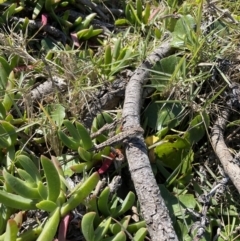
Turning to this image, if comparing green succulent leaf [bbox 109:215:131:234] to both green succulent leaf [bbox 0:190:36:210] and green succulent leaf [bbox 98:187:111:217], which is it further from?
green succulent leaf [bbox 0:190:36:210]

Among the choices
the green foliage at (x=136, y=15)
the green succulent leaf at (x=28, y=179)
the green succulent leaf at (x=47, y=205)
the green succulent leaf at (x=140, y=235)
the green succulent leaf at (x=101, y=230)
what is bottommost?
the green succulent leaf at (x=140, y=235)

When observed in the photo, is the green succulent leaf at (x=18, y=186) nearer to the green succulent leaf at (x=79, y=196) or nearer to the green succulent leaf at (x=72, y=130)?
the green succulent leaf at (x=79, y=196)

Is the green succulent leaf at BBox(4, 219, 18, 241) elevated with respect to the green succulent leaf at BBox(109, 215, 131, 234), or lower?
elevated

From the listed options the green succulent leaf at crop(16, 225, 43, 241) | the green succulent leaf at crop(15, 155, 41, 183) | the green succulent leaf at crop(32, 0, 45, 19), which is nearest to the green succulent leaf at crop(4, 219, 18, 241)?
the green succulent leaf at crop(16, 225, 43, 241)

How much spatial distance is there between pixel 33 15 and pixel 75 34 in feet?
0.65

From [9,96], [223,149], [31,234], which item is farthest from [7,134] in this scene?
[223,149]

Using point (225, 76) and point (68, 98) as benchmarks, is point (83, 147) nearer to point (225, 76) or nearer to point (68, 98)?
point (68, 98)

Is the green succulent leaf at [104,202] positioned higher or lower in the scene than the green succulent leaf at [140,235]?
higher

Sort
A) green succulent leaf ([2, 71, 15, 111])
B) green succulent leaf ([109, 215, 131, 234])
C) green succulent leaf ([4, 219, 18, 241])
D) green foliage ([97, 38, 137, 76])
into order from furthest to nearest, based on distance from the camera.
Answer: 1. green foliage ([97, 38, 137, 76])
2. green succulent leaf ([2, 71, 15, 111])
3. green succulent leaf ([109, 215, 131, 234])
4. green succulent leaf ([4, 219, 18, 241])

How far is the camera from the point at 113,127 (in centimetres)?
163

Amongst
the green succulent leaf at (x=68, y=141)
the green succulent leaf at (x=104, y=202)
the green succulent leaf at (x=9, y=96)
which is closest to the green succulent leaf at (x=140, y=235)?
the green succulent leaf at (x=104, y=202)

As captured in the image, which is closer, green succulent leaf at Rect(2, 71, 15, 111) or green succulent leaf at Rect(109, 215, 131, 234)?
green succulent leaf at Rect(109, 215, 131, 234)


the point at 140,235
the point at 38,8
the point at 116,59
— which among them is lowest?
the point at 140,235

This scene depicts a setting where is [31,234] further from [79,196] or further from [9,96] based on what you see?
[9,96]
